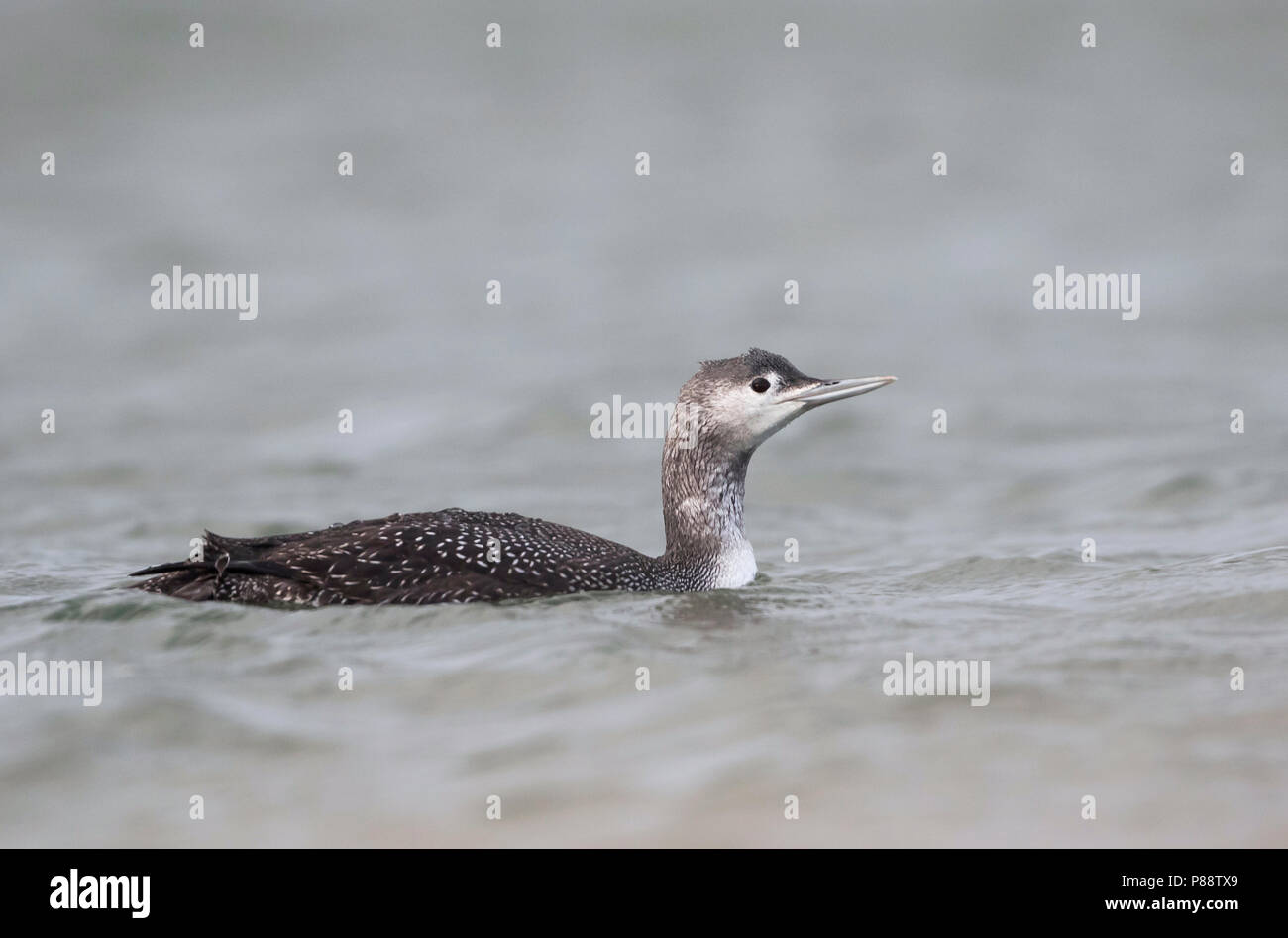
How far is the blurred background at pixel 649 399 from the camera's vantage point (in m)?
4.82

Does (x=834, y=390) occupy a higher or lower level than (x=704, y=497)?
higher

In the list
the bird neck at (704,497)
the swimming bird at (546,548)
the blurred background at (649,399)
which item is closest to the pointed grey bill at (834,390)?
the swimming bird at (546,548)

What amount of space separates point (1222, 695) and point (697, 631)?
195 centimetres

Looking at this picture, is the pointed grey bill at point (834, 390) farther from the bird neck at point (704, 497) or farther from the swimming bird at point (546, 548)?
the bird neck at point (704, 497)

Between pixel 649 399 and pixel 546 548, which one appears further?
pixel 649 399

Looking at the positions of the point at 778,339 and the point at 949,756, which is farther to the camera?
the point at 778,339

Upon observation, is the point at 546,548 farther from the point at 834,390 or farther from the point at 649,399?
the point at 649,399

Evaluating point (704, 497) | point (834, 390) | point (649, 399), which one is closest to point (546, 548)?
point (704, 497)

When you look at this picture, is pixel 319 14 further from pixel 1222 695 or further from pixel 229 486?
pixel 1222 695

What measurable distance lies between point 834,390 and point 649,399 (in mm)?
5623

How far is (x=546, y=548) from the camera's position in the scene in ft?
21.7

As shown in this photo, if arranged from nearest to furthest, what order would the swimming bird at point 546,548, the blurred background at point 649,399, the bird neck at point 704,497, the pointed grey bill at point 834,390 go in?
the blurred background at point 649,399 → the swimming bird at point 546,548 → the pointed grey bill at point 834,390 → the bird neck at point 704,497
